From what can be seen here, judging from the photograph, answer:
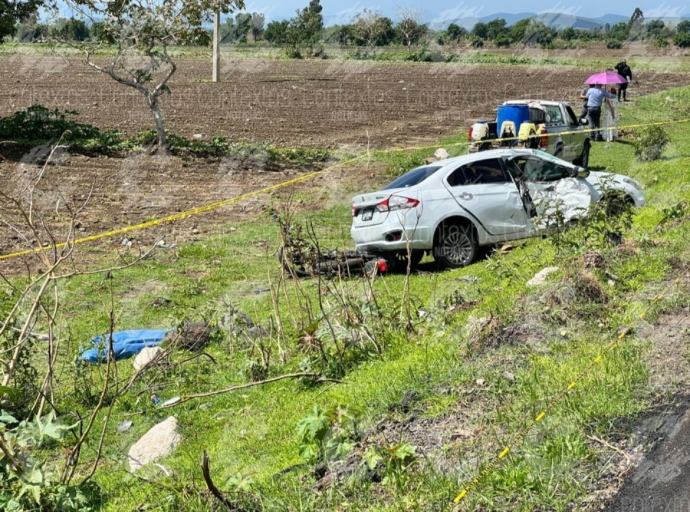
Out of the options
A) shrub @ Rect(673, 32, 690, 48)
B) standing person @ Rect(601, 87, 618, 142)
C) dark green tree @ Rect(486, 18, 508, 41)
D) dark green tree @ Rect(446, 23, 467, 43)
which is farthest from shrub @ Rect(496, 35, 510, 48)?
standing person @ Rect(601, 87, 618, 142)

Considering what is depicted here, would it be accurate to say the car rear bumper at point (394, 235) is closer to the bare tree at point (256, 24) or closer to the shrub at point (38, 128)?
the shrub at point (38, 128)

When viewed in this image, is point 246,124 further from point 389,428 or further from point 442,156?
point 389,428

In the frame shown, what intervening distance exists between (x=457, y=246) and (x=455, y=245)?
4 cm

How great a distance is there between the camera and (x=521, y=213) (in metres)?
12.4

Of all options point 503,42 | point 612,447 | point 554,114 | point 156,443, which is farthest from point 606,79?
point 503,42

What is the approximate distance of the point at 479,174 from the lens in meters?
12.5

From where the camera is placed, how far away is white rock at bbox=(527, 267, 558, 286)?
877 cm

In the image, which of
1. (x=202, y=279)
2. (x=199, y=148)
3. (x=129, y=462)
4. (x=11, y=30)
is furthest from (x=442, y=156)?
(x=129, y=462)

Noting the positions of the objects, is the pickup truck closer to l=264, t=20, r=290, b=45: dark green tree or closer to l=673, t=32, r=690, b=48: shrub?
l=673, t=32, r=690, b=48: shrub

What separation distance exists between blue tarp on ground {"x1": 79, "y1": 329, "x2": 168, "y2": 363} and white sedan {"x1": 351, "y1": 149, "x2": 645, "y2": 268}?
11.8 feet

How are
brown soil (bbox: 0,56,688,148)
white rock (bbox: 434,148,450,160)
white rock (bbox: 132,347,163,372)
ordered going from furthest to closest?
brown soil (bbox: 0,56,688,148)
white rock (bbox: 434,148,450,160)
white rock (bbox: 132,347,163,372)

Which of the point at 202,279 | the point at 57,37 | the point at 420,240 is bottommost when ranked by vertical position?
the point at 202,279

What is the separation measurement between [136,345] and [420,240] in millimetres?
4284

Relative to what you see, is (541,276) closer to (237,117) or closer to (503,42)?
(237,117)
